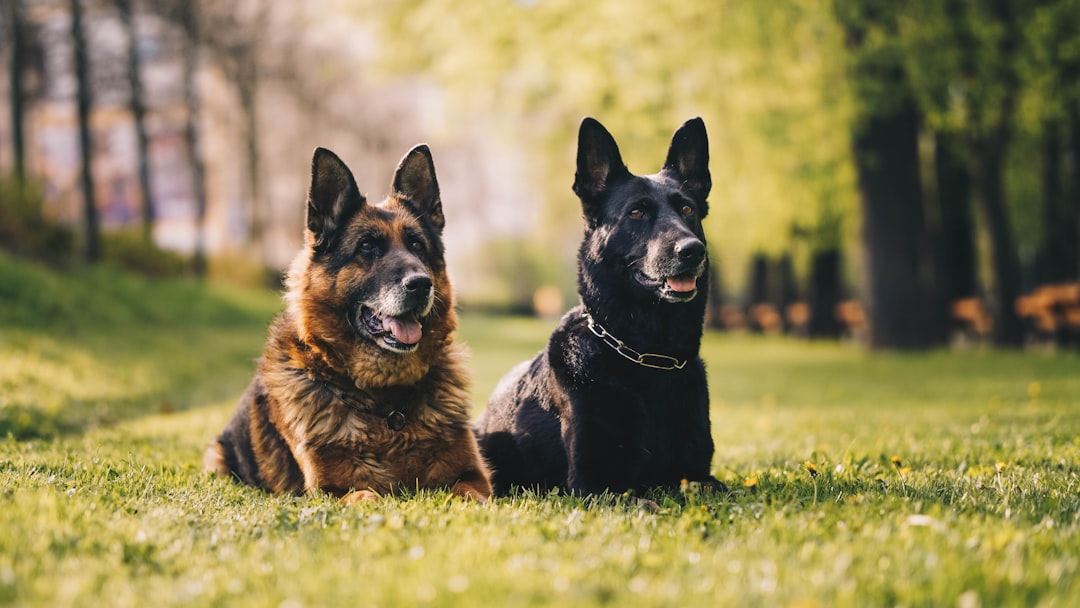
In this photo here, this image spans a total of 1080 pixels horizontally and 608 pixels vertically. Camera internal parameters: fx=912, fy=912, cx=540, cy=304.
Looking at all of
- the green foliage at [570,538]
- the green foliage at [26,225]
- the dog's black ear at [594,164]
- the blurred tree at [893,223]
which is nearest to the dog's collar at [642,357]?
the green foliage at [570,538]

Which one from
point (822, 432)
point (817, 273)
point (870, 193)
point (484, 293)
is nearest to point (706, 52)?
point (870, 193)

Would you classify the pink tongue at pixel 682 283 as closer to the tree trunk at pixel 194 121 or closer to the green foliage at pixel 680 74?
the green foliage at pixel 680 74

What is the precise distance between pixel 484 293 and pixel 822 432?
58.5 meters

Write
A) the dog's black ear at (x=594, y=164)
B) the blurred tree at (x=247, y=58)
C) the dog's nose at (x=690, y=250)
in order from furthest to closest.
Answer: the blurred tree at (x=247, y=58) < the dog's black ear at (x=594, y=164) < the dog's nose at (x=690, y=250)

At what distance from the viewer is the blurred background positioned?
17000mm

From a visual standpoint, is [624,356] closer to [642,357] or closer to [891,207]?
[642,357]

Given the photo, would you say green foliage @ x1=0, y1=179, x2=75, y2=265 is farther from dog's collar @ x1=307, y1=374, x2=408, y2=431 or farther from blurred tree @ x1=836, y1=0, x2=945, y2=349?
blurred tree @ x1=836, y1=0, x2=945, y2=349

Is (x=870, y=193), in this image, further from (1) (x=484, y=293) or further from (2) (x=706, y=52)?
(1) (x=484, y=293)

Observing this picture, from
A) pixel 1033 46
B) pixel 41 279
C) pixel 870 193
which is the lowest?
pixel 41 279

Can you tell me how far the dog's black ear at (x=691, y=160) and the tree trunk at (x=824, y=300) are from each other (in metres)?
25.7

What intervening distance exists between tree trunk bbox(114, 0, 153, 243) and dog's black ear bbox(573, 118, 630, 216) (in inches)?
826

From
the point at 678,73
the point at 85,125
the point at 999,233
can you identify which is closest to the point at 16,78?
the point at 85,125

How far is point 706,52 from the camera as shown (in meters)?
17.5

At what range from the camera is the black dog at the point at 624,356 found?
504 centimetres
